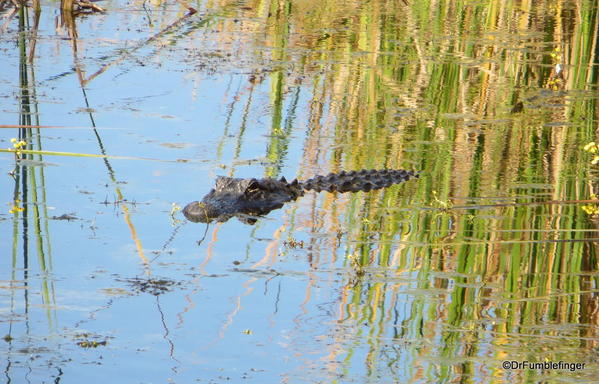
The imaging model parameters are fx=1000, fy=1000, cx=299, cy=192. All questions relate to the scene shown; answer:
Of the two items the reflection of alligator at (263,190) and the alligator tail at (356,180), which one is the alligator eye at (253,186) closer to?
the reflection of alligator at (263,190)

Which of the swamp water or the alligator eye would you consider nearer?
the swamp water

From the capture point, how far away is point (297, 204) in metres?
6.59

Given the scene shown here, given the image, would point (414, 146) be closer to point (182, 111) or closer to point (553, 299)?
point (182, 111)

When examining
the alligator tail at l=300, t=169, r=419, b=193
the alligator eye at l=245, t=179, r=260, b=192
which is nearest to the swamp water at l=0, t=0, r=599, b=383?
the alligator tail at l=300, t=169, r=419, b=193

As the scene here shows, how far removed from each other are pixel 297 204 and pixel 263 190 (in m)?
Result: 0.25

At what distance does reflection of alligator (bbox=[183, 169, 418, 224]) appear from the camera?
614 cm

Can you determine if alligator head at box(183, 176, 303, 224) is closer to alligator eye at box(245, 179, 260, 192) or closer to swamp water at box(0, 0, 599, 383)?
alligator eye at box(245, 179, 260, 192)

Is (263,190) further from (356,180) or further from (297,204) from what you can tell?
(356,180)

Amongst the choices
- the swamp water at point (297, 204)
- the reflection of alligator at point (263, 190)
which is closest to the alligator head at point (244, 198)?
the reflection of alligator at point (263, 190)

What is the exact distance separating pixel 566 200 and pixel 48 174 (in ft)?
10.9

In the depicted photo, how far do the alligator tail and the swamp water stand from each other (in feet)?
0.22

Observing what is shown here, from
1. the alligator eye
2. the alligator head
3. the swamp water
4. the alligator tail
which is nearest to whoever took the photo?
the swamp water

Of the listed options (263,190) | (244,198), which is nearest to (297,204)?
(263,190)

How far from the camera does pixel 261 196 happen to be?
6527mm
